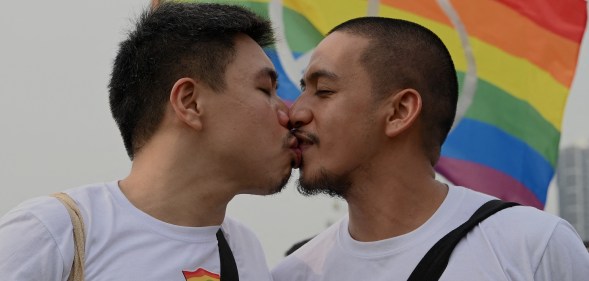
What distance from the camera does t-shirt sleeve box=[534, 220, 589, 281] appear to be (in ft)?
14.3

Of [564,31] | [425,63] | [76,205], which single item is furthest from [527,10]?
[76,205]

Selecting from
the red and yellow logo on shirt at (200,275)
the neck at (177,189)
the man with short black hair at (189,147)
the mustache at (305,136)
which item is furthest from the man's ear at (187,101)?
the red and yellow logo on shirt at (200,275)

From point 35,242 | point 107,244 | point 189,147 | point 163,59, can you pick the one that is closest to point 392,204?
point 189,147

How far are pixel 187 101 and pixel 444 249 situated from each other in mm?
1314

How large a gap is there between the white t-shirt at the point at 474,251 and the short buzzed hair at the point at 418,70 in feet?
1.17

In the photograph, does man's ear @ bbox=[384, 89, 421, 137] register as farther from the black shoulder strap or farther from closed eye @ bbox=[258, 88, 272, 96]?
the black shoulder strap

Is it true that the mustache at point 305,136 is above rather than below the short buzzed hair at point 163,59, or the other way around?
below

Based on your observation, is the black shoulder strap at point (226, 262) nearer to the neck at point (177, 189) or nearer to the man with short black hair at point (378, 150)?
the neck at point (177, 189)

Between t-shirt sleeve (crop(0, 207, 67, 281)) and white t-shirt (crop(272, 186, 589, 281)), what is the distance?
4.44 ft

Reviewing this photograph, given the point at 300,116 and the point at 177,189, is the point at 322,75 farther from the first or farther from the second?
the point at 177,189

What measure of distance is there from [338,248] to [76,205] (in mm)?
1288

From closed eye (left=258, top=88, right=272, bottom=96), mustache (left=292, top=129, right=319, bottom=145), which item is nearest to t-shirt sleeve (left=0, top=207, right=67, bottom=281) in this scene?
closed eye (left=258, top=88, right=272, bottom=96)

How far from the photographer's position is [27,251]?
4.07 metres

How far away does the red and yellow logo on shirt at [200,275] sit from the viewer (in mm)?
4418
